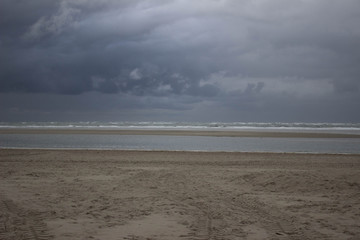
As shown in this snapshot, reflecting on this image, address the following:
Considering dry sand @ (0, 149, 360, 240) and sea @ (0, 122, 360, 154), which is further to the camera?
sea @ (0, 122, 360, 154)

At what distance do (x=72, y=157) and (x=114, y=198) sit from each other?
9.56m

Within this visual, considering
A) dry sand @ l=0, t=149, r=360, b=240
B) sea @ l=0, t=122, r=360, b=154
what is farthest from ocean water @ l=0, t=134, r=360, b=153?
dry sand @ l=0, t=149, r=360, b=240

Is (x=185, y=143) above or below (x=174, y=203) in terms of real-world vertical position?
above

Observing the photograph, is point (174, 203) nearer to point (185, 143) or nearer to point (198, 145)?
point (198, 145)

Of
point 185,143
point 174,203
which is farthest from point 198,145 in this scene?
point 174,203

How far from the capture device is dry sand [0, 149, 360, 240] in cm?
607

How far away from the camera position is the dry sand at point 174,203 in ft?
19.9

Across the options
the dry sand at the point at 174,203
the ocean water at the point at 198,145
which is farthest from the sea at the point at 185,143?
the dry sand at the point at 174,203

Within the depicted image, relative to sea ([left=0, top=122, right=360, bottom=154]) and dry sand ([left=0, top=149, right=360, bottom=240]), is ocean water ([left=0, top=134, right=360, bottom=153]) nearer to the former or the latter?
sea ([left=0, top=122, right=360, bottom=154])

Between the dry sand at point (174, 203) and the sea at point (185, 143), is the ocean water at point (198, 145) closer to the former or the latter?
the sea at point (185, 143)

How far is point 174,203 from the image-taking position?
26.2ft

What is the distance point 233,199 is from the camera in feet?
27.9

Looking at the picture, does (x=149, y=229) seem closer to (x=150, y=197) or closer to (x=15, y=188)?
(x=150, y=197)

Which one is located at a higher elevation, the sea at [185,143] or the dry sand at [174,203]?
the sea at [185,143]
